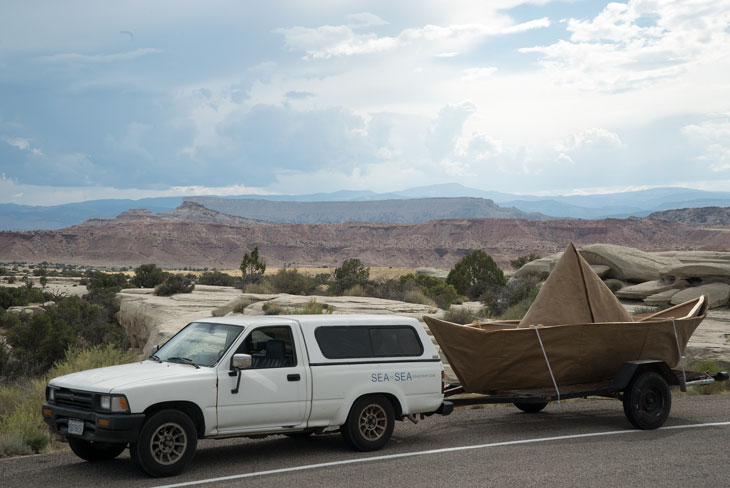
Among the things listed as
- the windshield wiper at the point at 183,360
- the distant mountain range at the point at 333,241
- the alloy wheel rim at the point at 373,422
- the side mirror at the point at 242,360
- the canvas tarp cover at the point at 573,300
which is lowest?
the alloy wheel rim at the point at 373,422

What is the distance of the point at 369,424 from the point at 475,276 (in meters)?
34.2

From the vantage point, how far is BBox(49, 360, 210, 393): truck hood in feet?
26.1

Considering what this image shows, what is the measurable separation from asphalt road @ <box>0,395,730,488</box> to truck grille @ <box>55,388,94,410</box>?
0.75m

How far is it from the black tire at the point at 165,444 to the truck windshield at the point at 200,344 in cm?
82

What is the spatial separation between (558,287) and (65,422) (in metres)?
7.19

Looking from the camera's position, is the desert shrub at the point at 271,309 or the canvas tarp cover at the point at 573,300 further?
the desert shrub at the point at 271,309

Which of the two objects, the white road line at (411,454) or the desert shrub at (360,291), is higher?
the desert shrub at (360,291)

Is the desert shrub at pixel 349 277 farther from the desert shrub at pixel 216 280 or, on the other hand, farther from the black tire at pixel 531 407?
the black tire at pixel 531 407

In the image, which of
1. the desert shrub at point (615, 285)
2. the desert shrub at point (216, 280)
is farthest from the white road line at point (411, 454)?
the desert shrub at point (216, 280)

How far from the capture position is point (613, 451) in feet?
30.0

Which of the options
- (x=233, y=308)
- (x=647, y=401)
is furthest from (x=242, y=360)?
(x=233, y=308)

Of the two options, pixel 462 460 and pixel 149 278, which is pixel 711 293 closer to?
pixel 462 460

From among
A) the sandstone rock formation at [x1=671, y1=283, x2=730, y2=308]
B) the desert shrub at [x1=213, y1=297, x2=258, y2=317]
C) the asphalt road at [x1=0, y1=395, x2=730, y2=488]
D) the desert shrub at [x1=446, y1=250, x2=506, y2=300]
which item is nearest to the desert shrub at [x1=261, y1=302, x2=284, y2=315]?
the desert shrub at [x1=213, y1=297, x2=258, y2=317]

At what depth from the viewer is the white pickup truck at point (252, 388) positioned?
7.87m
